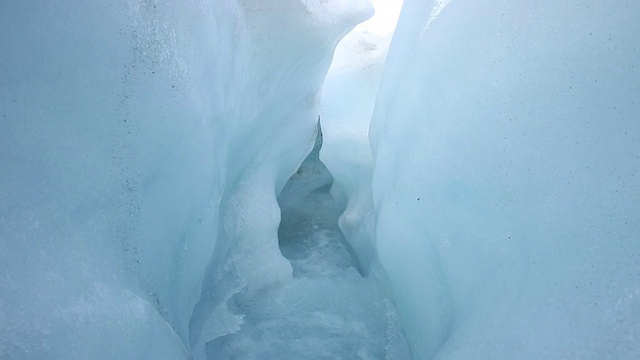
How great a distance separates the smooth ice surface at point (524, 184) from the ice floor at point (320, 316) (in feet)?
0.89

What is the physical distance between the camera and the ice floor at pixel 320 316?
201 cm

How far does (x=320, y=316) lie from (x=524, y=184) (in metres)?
1.21

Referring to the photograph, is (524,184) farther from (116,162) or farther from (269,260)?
(269,260)

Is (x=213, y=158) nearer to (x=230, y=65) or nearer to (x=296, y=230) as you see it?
(x=230, y=65)

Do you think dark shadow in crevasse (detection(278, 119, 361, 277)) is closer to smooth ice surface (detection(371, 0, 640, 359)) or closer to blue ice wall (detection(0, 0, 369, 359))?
blue ice wall (detection(0, 0, 369, 359))

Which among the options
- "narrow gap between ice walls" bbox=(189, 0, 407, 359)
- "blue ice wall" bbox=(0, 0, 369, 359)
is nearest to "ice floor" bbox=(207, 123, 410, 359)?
"narrow gap between ice walls" bbox=(189, 0, 407, 359)

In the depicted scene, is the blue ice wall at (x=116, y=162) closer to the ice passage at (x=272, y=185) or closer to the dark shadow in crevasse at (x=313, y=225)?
the ice passage at (x=272, y=185)

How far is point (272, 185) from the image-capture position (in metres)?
2.47

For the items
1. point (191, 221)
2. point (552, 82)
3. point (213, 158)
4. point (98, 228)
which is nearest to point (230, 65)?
point (213, 158)

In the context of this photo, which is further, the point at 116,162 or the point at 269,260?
the point at 269,260

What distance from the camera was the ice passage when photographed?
39.1 inches

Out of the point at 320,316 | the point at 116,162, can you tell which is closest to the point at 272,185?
the point at 320,316

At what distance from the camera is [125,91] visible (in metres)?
1.26

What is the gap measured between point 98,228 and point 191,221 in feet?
1.83
